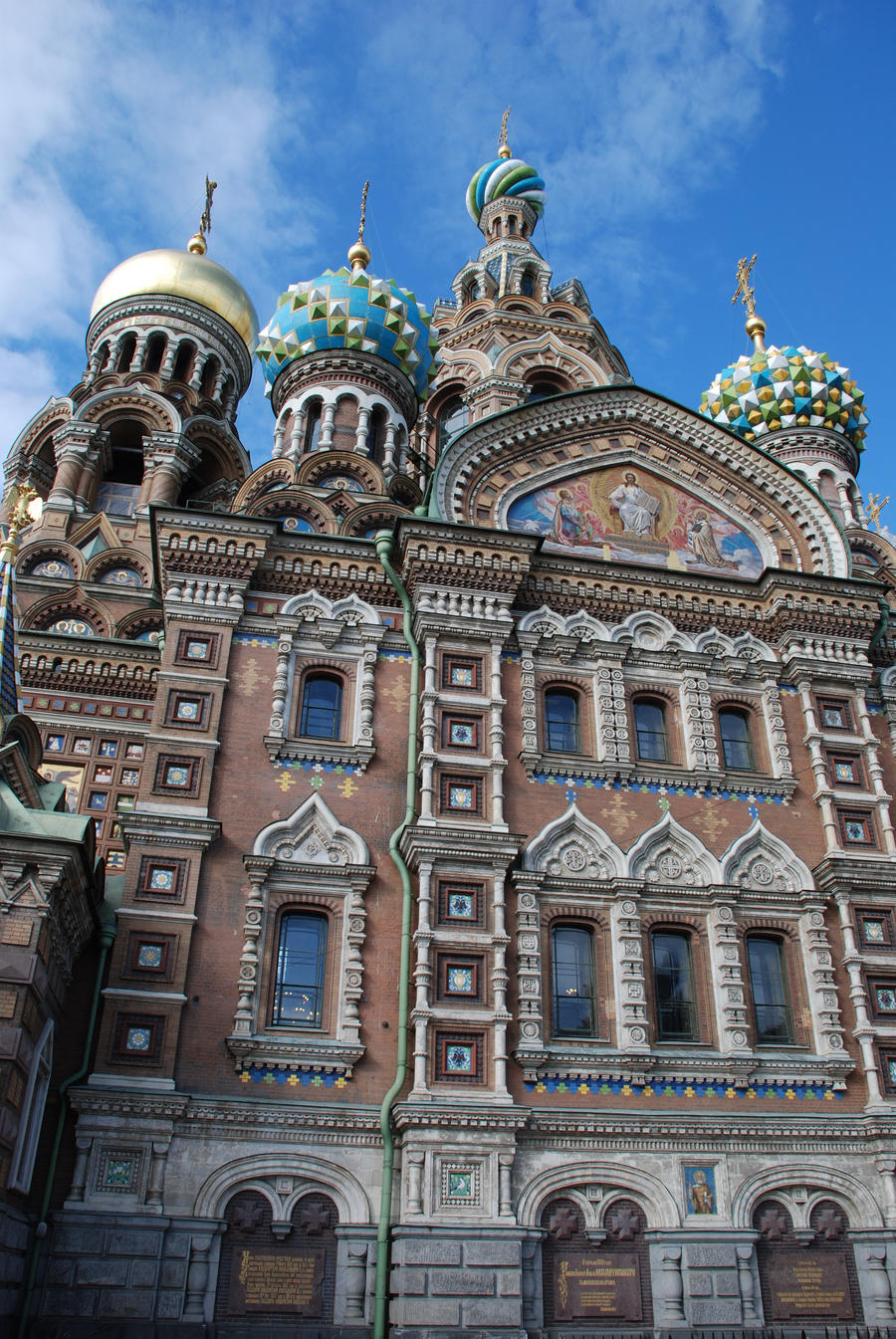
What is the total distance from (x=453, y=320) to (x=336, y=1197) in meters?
17.8

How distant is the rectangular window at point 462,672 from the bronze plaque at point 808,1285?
5.77 m

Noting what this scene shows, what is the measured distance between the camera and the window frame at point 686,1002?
10836 mm

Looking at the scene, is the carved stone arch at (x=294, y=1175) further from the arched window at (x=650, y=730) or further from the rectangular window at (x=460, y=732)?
the arched window at (x=650, y=730)

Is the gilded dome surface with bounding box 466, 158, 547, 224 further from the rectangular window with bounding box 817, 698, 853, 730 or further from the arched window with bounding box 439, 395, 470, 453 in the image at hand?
the rectangular window with bounding box 817, 698, 853, 730

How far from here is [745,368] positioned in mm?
23391

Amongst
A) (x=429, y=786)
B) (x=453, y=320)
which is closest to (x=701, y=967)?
(x=429, y=786)

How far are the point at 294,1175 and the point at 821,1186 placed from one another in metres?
4.55

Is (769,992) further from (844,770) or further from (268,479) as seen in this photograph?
(268,479)

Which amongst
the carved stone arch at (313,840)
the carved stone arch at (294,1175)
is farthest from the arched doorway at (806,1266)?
the carved stone arch at (313,840)

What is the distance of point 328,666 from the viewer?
12.2 meters

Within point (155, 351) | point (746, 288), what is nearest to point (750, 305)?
point (746, 288)

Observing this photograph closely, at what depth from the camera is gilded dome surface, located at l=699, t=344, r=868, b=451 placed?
2281cm

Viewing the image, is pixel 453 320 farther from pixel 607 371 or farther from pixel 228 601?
pixel 228 601

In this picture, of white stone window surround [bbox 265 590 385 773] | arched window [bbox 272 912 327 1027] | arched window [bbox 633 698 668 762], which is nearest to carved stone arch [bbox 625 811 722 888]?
arched window [bbox 633 698 668 762]
